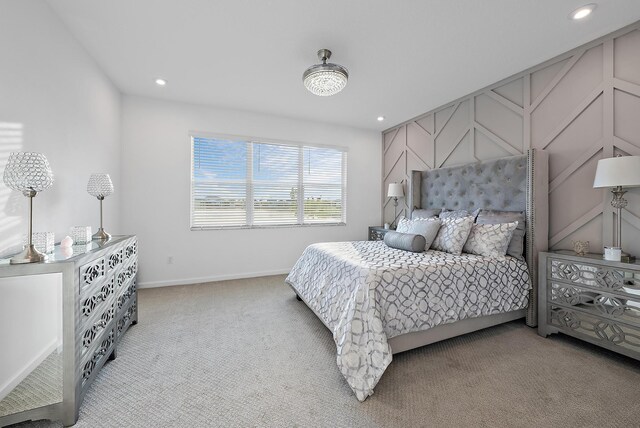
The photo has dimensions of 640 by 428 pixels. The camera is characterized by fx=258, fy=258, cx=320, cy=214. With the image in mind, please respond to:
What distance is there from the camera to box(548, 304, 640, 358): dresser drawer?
1.80 m

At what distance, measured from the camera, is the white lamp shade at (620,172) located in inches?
70.7

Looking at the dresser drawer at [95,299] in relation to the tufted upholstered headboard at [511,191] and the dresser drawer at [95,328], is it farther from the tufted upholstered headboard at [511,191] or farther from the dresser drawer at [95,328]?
the tufted upholstered headboard at [511,191]

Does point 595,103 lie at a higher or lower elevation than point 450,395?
higher

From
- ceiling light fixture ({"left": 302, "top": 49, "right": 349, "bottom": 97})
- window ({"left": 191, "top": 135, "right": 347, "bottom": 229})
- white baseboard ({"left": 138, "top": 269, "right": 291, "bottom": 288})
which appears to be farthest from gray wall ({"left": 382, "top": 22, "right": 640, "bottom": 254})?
white baseboard ({"left": 138, "top": 269, "right": 291, "bottom": 288})

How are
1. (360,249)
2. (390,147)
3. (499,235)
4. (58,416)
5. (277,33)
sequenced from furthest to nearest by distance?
1. (390,147)
2. (360,249)
3. (499,235)
4. (277,33)
5. (58,416)

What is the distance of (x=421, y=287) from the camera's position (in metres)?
1.91

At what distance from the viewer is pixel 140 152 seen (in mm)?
3393

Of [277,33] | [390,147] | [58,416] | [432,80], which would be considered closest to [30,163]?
[58,416]

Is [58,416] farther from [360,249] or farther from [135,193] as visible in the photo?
[135,193]

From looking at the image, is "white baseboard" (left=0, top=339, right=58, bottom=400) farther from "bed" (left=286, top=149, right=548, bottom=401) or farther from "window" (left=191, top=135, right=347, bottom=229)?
"window" (left=191, top=135, right=347, bottom=229)

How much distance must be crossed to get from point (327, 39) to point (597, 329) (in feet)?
10.2

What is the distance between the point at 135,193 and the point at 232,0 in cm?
270

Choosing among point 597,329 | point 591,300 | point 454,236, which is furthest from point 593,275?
point 454,236

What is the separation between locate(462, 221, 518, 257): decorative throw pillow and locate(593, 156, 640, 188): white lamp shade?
0.72 metres
